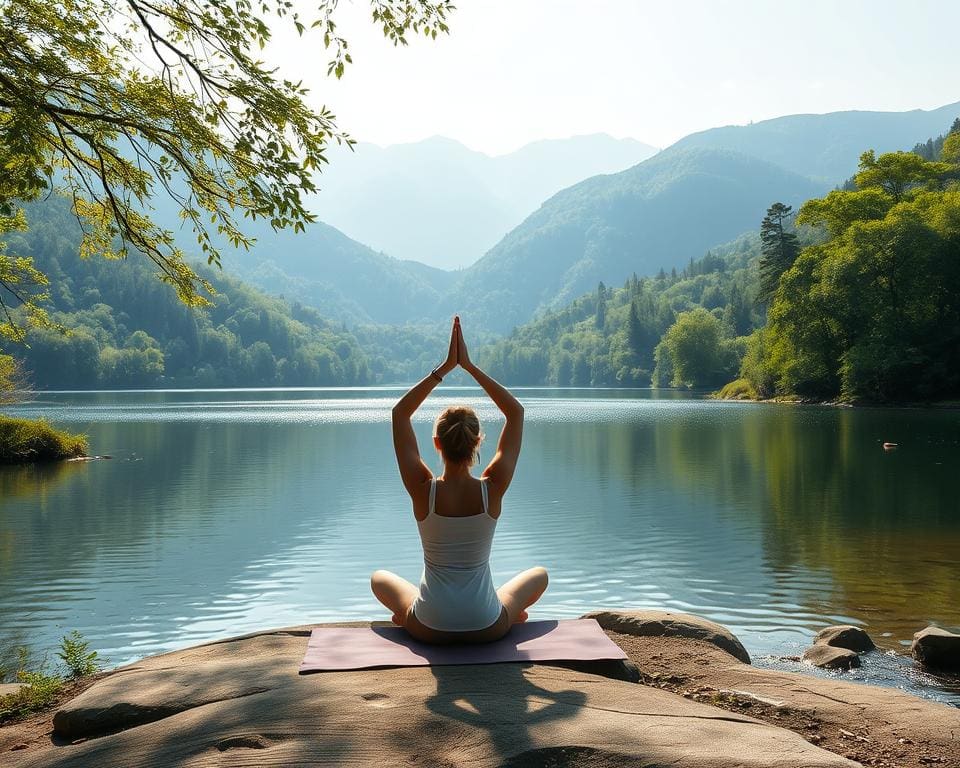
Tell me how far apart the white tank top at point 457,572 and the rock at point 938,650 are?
604 cm

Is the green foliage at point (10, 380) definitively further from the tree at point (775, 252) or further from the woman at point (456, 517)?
the tree at point (775, 252)

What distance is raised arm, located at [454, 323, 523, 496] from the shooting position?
5.96m

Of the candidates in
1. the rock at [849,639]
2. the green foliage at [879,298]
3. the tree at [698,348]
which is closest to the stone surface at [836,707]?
the rock at [849,639]

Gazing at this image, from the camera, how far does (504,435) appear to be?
245 inches

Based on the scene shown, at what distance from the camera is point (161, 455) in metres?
38.4

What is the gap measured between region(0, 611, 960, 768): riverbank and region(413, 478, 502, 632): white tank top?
1.63 ft

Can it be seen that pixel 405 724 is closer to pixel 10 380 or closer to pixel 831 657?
pixel 831 657

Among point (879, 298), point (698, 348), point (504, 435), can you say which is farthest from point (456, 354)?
point (698, 348)

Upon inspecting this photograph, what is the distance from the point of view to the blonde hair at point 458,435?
229 inches

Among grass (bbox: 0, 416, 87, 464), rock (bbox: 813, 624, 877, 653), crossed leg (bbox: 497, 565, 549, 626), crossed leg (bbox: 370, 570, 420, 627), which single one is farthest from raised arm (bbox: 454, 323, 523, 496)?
grass (bbox: 0, 416, 87, 464)

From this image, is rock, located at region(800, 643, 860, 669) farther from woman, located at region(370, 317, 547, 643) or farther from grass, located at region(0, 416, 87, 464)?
grass, located at region(0, 416, 87, 464)

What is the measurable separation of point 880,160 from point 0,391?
66.2 m

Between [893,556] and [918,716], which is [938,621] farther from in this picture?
[918,716]

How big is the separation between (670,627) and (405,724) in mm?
4637
